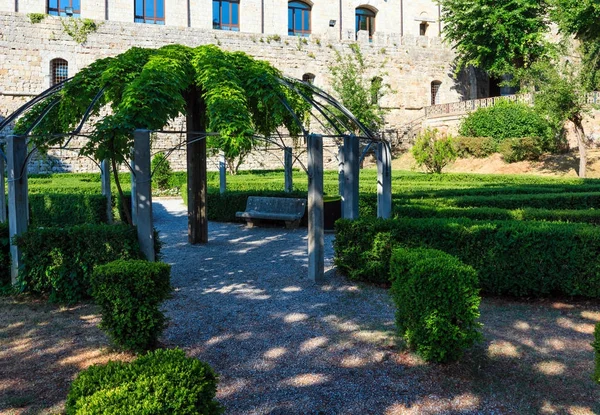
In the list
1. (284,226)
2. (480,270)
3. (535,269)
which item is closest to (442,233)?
(480,270)

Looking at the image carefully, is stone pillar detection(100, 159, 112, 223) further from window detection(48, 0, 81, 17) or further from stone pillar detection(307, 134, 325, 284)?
window detection(48, 0, 81, 17)

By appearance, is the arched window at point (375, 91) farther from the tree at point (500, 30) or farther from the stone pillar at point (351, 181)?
the stone pillar at point (351, 181)

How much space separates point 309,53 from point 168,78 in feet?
75.2

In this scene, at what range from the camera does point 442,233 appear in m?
6.48

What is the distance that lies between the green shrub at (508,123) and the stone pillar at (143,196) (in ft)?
67.8

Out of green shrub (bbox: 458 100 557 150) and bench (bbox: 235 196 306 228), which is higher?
green shrub (bbox: 458 100 557 150)

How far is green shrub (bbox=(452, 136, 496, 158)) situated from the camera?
24.6 m

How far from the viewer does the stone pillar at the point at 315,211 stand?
6988 mm

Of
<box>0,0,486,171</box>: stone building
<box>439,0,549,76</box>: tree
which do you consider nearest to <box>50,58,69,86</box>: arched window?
<box>0,0,486,171</box>: stone building

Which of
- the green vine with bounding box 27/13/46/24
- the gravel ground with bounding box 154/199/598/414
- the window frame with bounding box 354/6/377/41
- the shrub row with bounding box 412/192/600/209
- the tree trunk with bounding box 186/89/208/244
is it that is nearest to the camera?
the gravel ground with bounding box 154/199/598/414

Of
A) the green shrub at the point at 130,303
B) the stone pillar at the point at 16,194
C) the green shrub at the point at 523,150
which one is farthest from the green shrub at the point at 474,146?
the green shrub at the point at 130,303

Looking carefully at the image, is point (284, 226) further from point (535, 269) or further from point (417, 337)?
point (417, 337)

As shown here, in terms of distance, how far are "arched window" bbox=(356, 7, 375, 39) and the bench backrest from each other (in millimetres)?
23365

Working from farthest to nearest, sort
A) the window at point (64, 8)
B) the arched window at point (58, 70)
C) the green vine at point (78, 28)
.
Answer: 1. the window at point (64, 8)
2. the arched window at point (58, 70)
3. the green vine at point (78, 28)
